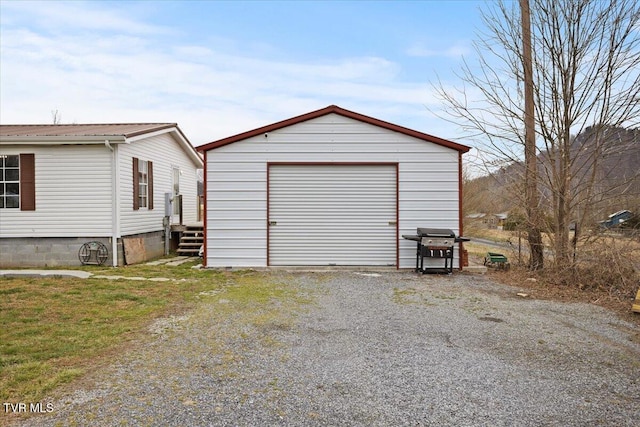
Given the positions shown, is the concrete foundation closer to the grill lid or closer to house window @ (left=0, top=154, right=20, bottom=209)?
house window @ (left=0, top=154, right=20, bottom=209)

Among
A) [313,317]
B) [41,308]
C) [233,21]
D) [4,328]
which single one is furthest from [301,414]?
[233,21]

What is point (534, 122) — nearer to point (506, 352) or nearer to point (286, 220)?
point (286, 220)

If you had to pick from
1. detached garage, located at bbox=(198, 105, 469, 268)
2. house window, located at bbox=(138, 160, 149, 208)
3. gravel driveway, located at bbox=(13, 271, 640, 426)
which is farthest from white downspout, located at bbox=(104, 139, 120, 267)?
gravel driveway, located at bbox=(13, 271, 640, 426)

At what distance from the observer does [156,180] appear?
44.9ft

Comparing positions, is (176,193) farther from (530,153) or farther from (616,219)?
(616,219)

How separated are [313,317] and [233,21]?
33.3 feet

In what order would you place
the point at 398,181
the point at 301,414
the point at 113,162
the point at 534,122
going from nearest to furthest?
the point at 301,414, the point at 534,122, the point at 398,181, the point at 113,162

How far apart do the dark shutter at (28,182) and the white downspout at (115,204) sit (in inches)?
72.7

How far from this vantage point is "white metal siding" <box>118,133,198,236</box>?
11586 millimetres

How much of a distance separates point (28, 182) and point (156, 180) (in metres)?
3.36

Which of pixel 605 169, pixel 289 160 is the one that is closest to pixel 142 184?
pixel 289 160

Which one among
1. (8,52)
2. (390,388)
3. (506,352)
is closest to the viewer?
(390,388)

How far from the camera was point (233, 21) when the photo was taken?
521 inches

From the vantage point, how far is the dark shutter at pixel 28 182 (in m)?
11.1
